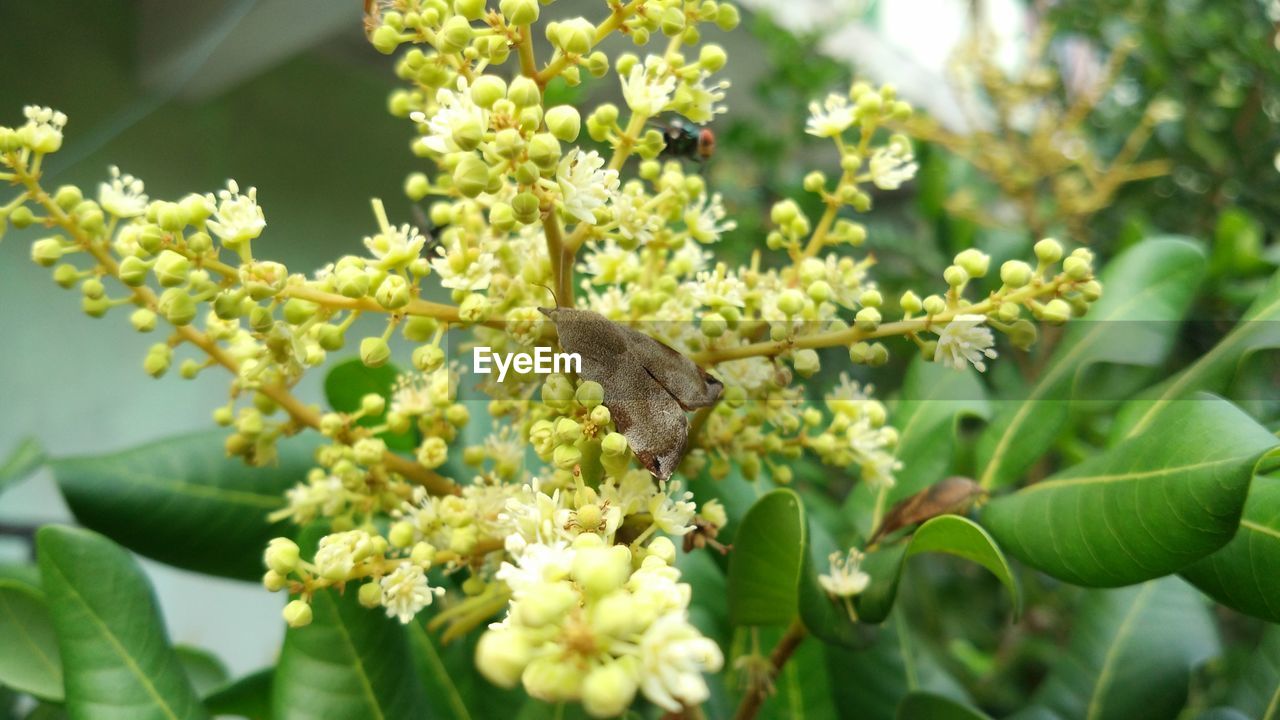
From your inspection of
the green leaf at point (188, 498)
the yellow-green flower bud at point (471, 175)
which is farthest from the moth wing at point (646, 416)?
the green leaf at point (188, 498)

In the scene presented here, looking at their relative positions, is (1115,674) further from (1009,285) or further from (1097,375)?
(1009,285)

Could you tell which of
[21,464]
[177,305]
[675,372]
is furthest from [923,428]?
[21,464]

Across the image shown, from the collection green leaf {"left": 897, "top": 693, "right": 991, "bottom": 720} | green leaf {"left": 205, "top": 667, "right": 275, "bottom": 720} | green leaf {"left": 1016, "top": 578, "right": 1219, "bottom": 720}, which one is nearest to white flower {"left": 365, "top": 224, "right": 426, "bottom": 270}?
green leaf {"left": 205, "top": 667, "right": 275, "bottom": 720}

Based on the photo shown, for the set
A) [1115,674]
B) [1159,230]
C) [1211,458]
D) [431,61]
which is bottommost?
[1115,674]

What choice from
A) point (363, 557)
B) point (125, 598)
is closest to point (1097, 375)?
point (363, 557)

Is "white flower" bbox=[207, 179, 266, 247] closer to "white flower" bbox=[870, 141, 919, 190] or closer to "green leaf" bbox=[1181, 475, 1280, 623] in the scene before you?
"white flower" bbox=[870, 141, 919, 190]

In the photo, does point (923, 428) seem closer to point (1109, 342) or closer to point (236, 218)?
point (1109, 342)
